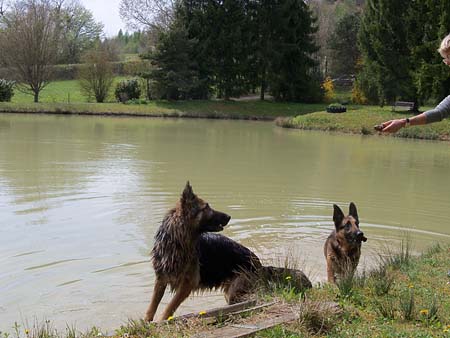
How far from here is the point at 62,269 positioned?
23.7ft

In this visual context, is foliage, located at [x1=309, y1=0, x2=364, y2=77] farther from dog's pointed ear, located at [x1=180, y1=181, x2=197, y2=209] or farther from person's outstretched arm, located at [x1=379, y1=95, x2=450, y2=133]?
dog's pointed ear, located at [x1=180, y1=181, x2=197, y2=209]

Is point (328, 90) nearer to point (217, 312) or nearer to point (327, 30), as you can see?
point (327, 30)

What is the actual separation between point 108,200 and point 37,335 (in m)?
7.54

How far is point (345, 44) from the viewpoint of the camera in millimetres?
56000

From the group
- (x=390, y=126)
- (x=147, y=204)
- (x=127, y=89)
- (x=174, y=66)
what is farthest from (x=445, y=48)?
(x=127, y=89)

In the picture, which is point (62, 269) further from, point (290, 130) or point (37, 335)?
point (290, 130)

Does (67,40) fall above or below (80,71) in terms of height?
above

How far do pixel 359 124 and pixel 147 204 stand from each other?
2316 cm

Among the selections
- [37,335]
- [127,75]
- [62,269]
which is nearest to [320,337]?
[37,335]

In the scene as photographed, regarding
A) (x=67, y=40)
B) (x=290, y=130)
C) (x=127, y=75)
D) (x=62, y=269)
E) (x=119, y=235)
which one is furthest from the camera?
(x=67, y=40)

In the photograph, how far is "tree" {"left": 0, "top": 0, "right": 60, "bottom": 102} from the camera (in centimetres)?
4575

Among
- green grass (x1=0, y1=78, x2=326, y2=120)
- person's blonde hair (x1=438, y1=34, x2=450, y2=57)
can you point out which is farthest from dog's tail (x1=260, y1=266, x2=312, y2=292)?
green grass (x1=0, y1=78, x2=326, y2=120)

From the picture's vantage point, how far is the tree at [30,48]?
→ 1801 inches

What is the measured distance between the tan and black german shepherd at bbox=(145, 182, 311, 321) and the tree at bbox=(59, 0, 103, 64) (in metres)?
60.7
